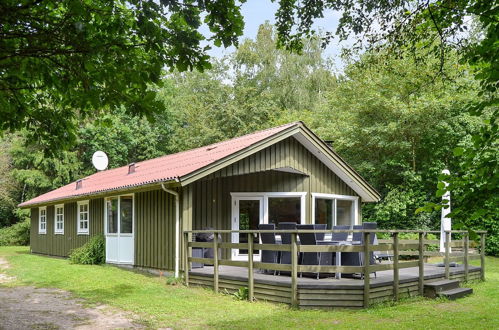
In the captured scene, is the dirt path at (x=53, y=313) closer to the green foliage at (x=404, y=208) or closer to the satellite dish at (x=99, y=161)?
the satellite dish at (x=99, y=161)

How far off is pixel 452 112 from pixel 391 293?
12130 mm

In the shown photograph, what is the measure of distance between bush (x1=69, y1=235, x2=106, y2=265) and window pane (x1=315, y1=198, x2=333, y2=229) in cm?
631

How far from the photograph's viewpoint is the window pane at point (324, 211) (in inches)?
548

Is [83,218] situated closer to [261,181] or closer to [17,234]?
[261,181]

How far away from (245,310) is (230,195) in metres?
5.25

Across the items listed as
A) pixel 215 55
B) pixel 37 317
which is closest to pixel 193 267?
Result: pixel 37 317

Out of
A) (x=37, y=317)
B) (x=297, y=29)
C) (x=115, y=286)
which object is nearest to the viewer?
(x=297, y=29)

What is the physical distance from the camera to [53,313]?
7715mm

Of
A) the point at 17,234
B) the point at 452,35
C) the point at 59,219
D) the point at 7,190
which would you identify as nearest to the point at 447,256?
the point at 452,35

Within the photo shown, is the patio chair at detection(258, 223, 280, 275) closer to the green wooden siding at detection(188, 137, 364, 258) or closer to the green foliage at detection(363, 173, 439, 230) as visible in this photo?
the green wooden siding at detection(188, 137, 364, 258)

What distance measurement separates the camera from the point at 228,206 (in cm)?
1305

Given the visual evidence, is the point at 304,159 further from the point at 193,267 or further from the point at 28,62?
the point at 28,62

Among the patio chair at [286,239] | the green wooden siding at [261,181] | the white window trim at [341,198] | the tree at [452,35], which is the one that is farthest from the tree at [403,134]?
the tree at [452,35]

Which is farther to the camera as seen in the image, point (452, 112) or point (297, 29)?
point (452, 112)
